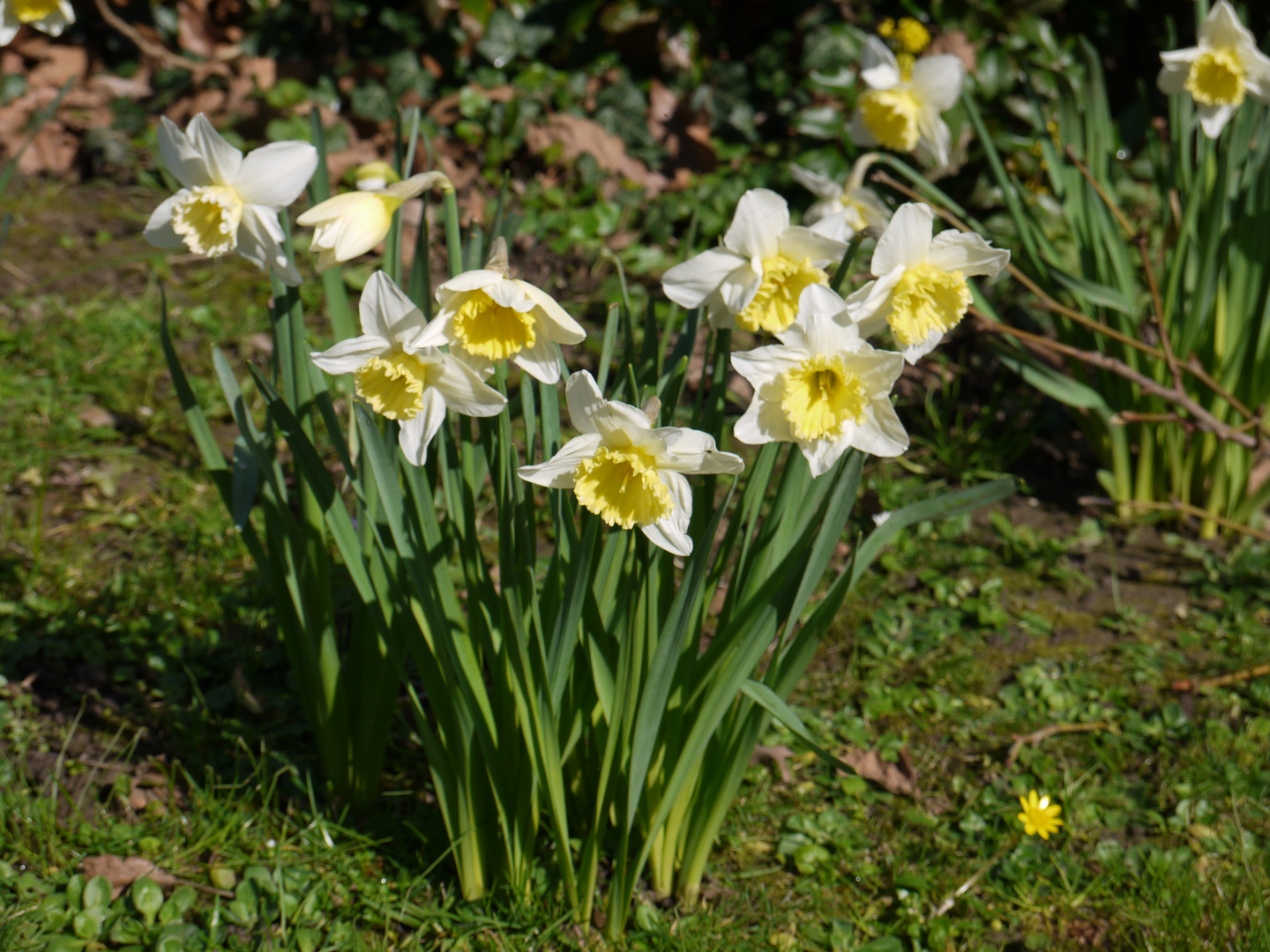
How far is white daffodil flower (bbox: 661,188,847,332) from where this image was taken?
1196 millimetres

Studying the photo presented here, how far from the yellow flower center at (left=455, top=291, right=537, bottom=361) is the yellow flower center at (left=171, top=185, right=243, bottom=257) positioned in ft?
1.09

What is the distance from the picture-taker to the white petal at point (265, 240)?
1.21 m

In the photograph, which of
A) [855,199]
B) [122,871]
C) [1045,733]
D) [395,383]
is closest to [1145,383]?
[1045,733]

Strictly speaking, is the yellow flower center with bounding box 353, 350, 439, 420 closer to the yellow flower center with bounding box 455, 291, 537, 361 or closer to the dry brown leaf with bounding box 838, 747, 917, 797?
the yellow flower center with bounding box 455, 291, 537, 361

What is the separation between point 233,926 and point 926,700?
4.62ft

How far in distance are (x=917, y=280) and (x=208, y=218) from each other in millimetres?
875

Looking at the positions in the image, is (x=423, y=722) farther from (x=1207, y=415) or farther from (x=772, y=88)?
(x=772, y=88)

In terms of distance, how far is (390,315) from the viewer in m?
1.13

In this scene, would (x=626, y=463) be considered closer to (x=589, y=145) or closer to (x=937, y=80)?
(x=937, y=80)

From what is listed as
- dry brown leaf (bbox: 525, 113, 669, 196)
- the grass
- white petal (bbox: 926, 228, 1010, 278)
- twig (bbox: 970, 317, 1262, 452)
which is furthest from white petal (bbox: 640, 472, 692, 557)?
dry brown leaf (bbox: 525, 113, 669, 196)

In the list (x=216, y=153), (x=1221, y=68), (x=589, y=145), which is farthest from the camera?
(x=589, y=145)

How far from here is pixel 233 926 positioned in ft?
5.20

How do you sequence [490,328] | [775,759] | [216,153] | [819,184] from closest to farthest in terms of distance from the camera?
[490,328], [216,153], [819,184], [775,759]

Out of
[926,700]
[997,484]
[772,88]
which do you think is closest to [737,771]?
[997,484]
